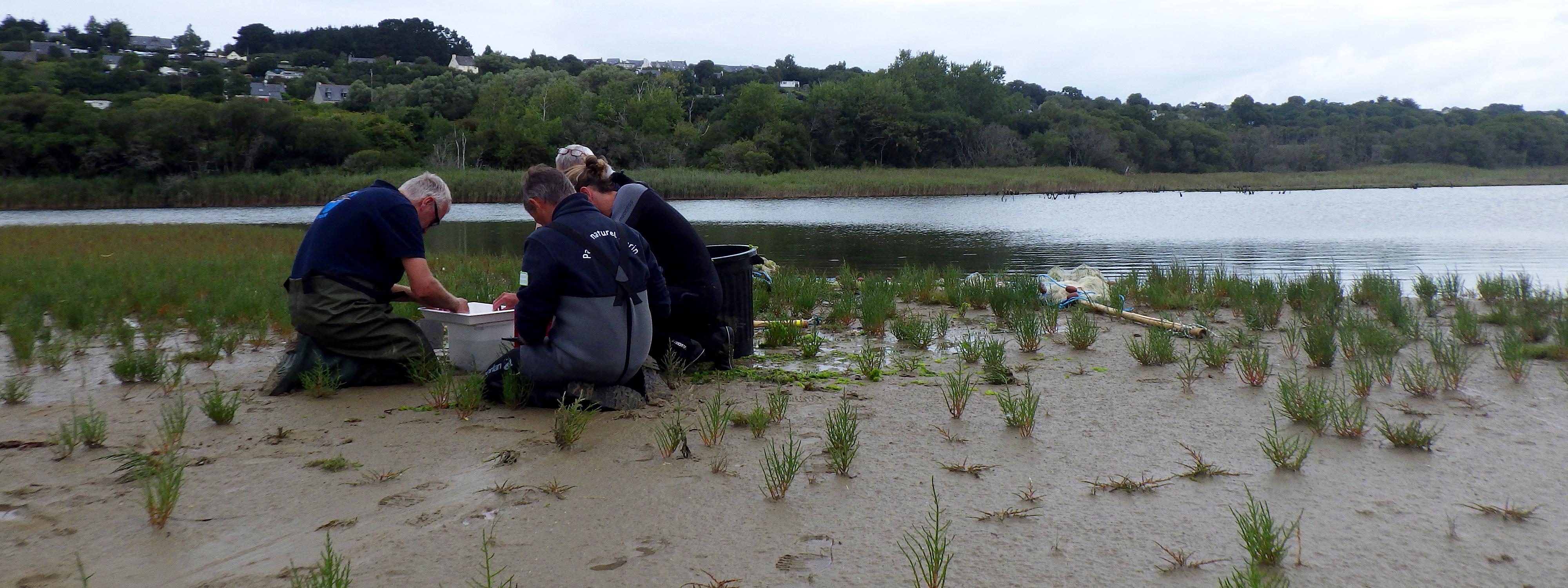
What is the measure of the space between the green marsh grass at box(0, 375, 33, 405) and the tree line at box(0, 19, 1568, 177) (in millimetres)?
52711

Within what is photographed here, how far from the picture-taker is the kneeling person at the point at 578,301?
181 inches

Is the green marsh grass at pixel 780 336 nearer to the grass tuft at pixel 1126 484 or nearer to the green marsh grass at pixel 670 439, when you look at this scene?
the green marsh grass at pixel 670 439

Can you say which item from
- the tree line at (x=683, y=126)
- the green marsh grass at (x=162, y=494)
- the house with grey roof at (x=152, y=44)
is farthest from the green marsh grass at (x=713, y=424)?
the house with grey roof at (x=152, y=44)

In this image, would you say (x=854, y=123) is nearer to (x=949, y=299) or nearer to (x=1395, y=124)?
(x=1395, y=124)

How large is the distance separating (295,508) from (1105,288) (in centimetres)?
879

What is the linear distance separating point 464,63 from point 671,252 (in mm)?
164697

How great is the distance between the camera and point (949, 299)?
1004 cm

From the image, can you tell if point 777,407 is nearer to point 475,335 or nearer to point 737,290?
point 737,290

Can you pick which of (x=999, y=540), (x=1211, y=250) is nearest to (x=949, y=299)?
(x=999, y=540)

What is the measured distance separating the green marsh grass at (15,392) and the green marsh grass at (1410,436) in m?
6.93

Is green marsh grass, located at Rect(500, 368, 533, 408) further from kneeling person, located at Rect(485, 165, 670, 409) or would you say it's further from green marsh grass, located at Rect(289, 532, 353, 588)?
green marsh grass, located at Rect(289, 532, 353, 588)

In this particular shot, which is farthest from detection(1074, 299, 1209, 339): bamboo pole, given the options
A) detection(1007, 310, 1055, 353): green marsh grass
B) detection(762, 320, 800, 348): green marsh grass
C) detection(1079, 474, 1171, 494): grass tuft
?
detection(1079, 474, 1171, 494): grass tuft

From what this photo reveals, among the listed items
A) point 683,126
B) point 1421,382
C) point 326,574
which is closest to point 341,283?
point 326,574

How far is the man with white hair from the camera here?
528 cm
